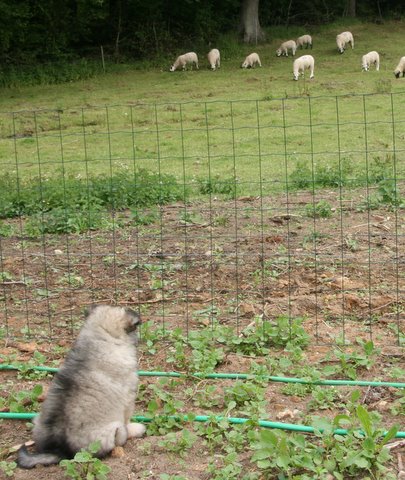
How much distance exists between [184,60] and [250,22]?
18.8 feet

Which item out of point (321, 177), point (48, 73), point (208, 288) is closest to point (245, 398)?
point (208, 288)

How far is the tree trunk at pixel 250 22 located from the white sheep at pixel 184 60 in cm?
478

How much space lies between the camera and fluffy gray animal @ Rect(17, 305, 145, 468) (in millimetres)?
4043

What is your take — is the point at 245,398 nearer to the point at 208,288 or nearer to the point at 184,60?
the point at 208,288

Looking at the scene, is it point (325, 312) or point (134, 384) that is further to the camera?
point (325, 312)

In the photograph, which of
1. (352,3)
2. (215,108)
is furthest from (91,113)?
(352,3)

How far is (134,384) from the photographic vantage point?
173 inches

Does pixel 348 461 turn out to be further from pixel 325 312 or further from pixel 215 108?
pixel 215 108

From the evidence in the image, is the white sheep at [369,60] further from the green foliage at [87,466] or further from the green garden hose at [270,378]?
the green foliage at [87,466]

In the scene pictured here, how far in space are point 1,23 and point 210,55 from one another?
734 centimetres

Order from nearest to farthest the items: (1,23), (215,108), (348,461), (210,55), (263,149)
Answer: (348,461)
(263,149)
(215,108)
(1,23)
(210,55)

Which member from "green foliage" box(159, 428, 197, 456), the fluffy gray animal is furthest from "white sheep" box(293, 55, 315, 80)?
"green foliage" box(159, 428, 197, 456)

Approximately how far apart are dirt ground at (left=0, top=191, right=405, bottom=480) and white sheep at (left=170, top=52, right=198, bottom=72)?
21.1 m

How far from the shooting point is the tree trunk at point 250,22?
33.6 m
